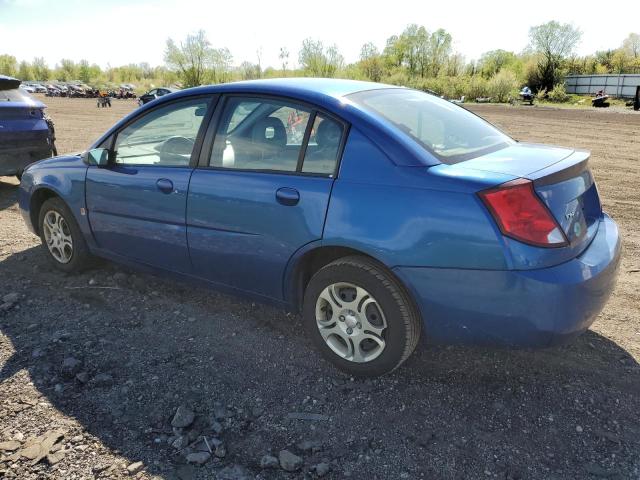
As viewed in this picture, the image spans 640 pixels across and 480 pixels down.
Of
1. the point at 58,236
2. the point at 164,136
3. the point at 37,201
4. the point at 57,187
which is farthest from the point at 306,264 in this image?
the point at 37,201

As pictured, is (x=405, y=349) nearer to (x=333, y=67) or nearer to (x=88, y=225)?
(x=88, y=225)

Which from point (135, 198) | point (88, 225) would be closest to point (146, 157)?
point (135, 198)

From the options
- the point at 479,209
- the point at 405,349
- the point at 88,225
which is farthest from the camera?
the point at 88,225

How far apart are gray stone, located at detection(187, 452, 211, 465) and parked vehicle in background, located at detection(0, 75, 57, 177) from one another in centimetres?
618

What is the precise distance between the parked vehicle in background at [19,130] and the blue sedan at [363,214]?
12.9 ft

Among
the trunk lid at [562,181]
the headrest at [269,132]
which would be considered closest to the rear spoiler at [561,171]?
the trunk lid at [562,181]

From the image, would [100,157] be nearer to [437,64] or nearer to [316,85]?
[316,85]

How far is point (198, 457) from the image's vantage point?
239 centimetres

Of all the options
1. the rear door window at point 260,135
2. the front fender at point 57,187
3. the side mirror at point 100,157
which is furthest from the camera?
the front fender at point 57,187

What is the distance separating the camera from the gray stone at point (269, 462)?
233cm

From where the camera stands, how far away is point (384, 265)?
2672mm

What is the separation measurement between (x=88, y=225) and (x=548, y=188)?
11.3 ft

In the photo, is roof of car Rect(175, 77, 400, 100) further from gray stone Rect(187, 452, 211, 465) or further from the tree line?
the tree line

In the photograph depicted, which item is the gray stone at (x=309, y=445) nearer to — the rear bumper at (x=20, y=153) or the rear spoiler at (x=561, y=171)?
the rear spoiler at (x=561, y=171)
